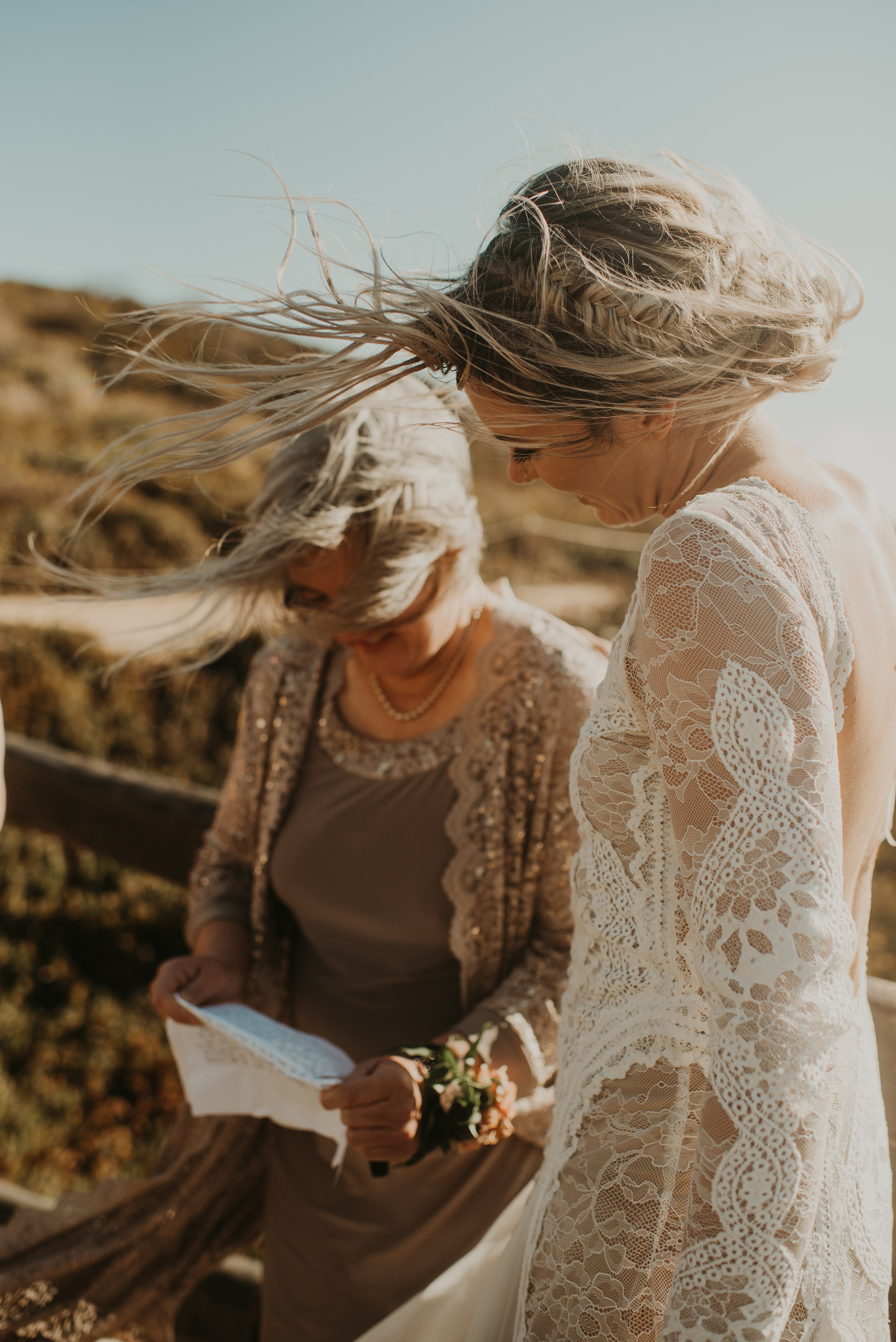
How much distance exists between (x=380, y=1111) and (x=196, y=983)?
562 millimetres

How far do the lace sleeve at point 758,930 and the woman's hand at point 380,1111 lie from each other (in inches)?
26.4

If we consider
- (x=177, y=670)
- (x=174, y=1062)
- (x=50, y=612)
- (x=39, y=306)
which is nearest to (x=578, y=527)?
(x=50, y=612)

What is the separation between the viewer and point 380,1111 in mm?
1425

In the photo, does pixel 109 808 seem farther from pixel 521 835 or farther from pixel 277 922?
pixel 521 835

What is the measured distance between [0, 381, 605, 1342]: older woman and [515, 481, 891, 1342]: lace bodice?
53 cm

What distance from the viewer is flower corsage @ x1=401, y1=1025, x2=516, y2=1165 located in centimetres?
146

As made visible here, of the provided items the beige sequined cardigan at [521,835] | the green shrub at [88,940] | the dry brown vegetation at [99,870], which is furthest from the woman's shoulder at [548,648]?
the green shrub at [88,940]

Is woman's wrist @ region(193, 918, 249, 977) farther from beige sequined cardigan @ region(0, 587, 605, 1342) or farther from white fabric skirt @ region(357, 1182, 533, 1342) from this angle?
white fabric skirt @ region(357, 1182, 533, 1342)

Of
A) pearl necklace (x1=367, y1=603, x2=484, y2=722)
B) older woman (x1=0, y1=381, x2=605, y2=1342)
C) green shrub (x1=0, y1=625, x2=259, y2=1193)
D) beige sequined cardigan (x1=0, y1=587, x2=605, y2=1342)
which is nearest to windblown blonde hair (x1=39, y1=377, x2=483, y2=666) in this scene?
older woman (x1=0, y1=381, x2=605, y2=1342)

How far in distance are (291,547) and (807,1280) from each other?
4.33 ft

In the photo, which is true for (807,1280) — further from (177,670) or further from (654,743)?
(177,670)

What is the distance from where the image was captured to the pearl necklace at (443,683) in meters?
1.86

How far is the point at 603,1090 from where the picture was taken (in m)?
1.08

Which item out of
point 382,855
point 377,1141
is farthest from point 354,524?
point 377,1141
